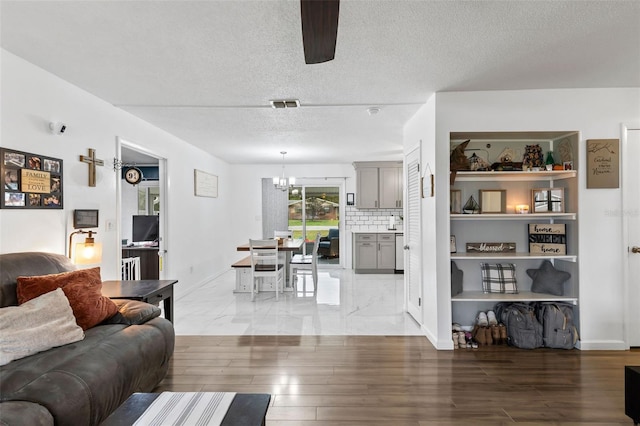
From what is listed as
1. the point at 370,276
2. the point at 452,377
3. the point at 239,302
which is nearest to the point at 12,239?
the point at 239,302

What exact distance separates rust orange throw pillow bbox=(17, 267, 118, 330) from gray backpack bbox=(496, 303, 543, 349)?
3.48 m

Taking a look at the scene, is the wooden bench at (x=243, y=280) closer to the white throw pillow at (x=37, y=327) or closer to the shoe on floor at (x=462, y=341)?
the shoe on floor at (x=462, y=341)

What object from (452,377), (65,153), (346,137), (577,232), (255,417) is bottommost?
(452,377)

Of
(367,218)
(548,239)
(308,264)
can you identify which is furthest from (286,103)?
(367,218)

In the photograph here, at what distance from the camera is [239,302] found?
17.3ft

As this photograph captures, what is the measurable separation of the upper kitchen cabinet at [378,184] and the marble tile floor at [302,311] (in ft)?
6.50

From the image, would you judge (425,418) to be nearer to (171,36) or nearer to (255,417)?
(255,417)

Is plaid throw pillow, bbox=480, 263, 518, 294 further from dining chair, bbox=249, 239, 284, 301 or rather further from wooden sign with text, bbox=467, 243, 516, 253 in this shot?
dining chair, bbox=249, 239, 284, 301

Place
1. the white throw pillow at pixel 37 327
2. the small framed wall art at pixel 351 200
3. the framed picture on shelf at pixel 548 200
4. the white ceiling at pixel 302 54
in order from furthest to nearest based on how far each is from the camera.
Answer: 1. the small framed wall art at pixel 351 200
2. the framed picture on shelf at pixel 548 200
3. the white ceiling at pixel 302 54
4. the white throw pillow at pixel 37 327

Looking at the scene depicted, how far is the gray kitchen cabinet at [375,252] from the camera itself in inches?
302

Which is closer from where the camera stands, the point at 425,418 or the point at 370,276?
the point at 425,418

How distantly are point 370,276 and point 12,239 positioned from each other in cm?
588

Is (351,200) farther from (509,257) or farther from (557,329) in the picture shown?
(557,329)

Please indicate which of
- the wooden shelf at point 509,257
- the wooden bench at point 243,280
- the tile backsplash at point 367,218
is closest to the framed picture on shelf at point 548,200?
the wooden shelf at point 509,257
